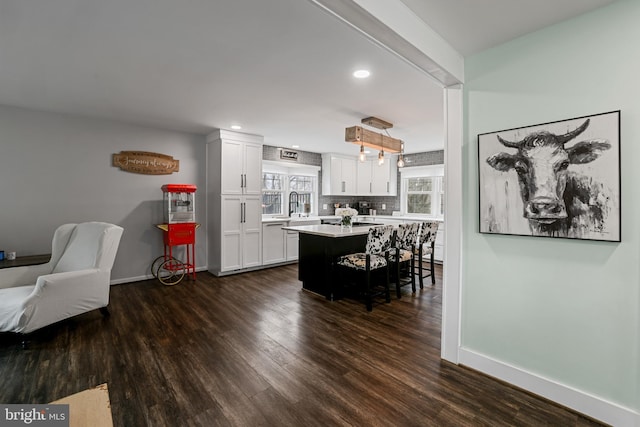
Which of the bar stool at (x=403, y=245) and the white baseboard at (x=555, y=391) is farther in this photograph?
the bar stool at (x=403, y=245)

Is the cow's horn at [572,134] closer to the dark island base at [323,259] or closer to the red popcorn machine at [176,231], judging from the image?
→ the dark island base at [323,259]

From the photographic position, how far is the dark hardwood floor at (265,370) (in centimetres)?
177

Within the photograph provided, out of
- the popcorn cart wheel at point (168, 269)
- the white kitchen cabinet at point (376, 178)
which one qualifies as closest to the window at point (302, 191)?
the white kitchen cabinet at point (376, 178)

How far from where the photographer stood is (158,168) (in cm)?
469

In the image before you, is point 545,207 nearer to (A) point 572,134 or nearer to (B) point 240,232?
(A) point 572,134

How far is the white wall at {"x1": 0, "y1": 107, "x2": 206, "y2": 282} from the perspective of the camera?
3.66 m

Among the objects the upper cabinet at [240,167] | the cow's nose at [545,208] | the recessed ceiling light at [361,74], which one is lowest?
the cow's nose at [545,208]

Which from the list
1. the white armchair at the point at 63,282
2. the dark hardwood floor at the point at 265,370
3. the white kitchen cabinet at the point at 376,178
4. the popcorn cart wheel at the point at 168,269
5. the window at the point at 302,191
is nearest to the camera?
the dark hardwood floor at the point at 265,370

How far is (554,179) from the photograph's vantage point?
186 centimetres

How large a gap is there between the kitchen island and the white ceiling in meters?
1.60

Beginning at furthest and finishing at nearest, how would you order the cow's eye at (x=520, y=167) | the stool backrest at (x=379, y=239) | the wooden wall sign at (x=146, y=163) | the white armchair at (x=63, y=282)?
the wooden wall sign at (x=146, y=163) → the stool backrest at (x=379, y=239) → the white armchair at (x=63, y=282) → the cow's eye at (x=520, y=167)

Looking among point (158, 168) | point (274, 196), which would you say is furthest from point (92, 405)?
point (274, 196)

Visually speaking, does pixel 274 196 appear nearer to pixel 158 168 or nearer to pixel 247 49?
pixel 158 168

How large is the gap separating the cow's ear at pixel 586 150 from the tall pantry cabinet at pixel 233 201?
14.3 feet
